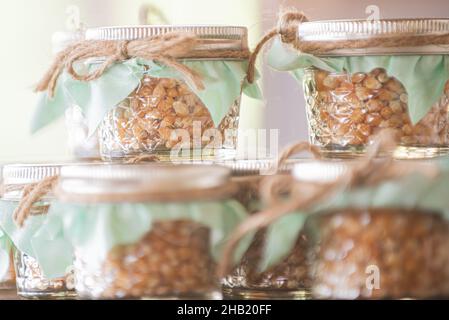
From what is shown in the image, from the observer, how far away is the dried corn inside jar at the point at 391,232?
22.8 inches

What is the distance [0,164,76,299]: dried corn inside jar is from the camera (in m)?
0.74

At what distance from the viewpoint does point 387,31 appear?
70 centimetres

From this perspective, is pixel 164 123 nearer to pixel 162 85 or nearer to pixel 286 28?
pixel 162 85

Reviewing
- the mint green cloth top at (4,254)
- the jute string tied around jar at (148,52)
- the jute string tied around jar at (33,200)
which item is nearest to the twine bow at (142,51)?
the jute string tied around jar at (148,52)

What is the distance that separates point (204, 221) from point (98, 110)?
22cm

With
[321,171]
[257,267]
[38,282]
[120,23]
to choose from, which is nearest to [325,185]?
[321,171]

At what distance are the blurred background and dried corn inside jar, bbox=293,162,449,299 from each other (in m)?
0.37

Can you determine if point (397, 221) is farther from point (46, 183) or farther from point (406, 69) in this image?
point (46, 183)

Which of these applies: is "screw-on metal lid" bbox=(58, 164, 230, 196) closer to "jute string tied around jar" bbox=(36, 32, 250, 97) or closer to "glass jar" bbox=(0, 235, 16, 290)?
"jute string tied around jar" bbox=(36, 32, 250, 97)

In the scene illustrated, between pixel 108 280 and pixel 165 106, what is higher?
pixel 165 106

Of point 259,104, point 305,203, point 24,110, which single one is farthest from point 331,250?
point 24,110

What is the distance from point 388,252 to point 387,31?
212mm

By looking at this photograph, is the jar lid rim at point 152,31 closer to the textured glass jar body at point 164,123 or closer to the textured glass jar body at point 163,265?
the textured glass jar body at point 164,123

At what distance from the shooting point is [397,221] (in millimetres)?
580
